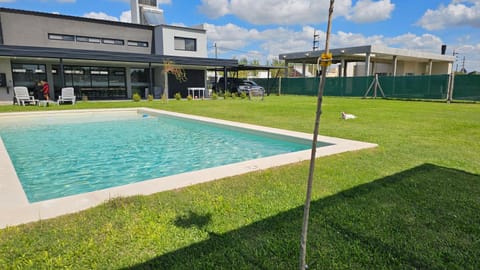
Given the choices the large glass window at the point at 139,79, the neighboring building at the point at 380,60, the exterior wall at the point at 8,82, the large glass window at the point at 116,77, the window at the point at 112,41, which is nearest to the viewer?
the exterior wall at the point at 8,82

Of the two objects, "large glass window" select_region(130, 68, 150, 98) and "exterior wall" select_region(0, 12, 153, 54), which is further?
"large glass window" select_region(130, 68, 150, 98)

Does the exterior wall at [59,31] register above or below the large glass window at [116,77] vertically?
above

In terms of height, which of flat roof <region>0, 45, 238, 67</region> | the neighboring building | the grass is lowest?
the grass

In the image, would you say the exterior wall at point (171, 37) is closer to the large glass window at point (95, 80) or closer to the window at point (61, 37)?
the large glass window at point (95, 80)

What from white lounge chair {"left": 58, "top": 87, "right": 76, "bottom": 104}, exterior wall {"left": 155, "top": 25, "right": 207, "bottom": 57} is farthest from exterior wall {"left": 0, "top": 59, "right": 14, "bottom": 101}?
exterior wall {"left": 155, "top": 25, "right": 207, "bottom": 57}

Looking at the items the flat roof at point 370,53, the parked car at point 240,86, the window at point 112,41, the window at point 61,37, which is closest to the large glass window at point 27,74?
the window at point 61,37

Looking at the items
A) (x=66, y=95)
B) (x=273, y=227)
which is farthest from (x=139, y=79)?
(x=273, y=227)

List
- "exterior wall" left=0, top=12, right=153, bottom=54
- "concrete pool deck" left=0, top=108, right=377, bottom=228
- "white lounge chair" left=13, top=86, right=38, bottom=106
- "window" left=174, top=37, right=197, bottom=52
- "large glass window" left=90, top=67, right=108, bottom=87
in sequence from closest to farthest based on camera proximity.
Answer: "concrete pool deck" left=0, top=108, right=377, bottom=228 → "white lounge chair" left=13, top=86, right=38, bottom=106 → "exterior wall" left=0, top=12, right=153, bottom=54 → "large glass window" left=90, top=67, right=108, bottom=87 → "window" left=174, top=37, right=197, bottom=52

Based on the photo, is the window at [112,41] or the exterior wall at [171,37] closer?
the window at [112,41]

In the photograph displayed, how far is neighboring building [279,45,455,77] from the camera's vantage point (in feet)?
80.9

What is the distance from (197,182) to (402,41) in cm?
3805

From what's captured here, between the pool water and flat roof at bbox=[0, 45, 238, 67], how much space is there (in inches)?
256

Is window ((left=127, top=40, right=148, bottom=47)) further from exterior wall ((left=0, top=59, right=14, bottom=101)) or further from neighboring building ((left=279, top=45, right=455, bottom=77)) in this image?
neighboring building ((left=279, top=45, right=455, bottom=77))

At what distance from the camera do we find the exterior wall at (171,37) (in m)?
24.4
